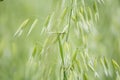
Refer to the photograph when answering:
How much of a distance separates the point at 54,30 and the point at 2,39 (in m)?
0.15

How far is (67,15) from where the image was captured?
85 centimetres

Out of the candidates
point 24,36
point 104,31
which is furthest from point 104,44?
point 24,36

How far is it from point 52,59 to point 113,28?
0.44m

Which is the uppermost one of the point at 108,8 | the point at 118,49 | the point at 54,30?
the point at 54,30

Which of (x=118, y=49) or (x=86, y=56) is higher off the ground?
(x=86, y=56)

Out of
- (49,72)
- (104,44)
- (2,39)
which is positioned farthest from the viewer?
(104,44)

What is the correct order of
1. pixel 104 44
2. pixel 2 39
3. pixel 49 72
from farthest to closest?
pixel 104 44 < pixel 2 39 < pixel 49 72

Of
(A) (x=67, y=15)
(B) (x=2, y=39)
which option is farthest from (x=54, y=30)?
(B) (x=2, y=39)

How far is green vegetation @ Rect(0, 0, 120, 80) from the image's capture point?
0.81 m

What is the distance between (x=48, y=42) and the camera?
0.79 metres

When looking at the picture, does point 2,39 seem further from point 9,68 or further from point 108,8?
point 108,8

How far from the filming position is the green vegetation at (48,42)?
0.81 meters

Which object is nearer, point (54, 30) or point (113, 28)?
point (54, 30)

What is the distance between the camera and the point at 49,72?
802 millimetres
